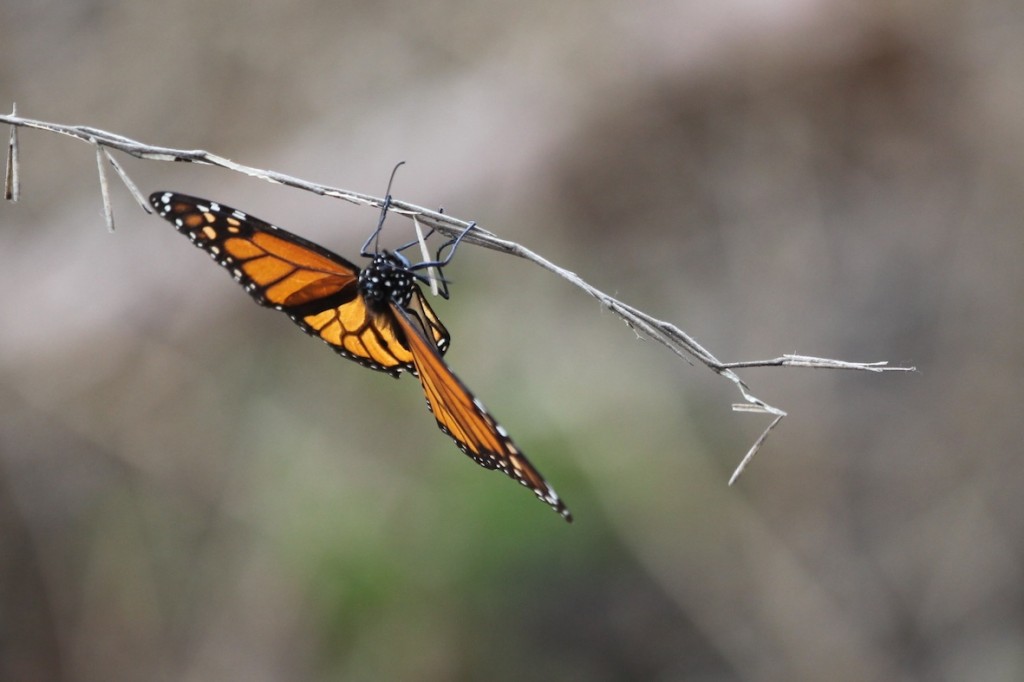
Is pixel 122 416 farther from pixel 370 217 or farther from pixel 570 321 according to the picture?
pixel 570 321

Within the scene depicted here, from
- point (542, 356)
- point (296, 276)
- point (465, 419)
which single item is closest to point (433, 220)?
point (465, 419)

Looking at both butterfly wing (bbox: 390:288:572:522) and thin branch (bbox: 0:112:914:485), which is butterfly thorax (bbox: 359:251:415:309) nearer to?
butterfly wing (bbox: 390:288:572:522)

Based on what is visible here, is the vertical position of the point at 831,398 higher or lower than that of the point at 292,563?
lower

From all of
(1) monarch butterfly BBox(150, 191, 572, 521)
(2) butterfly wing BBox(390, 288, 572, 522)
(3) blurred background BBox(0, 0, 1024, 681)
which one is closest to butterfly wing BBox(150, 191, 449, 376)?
(1) monarch butterfly BBox(150, 191, 572, 521)

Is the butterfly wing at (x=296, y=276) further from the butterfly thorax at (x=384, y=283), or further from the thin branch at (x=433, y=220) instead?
the thin branch at (x=433, y=220)

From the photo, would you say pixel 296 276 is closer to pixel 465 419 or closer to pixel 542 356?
pixel 465 419

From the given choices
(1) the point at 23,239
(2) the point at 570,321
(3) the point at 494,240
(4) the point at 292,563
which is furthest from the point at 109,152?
(1) the point at 23,239

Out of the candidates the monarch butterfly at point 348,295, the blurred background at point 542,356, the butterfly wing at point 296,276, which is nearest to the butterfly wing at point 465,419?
the monarch butterfly at point 348,295

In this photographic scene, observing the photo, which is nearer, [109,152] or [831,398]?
[109,152]
